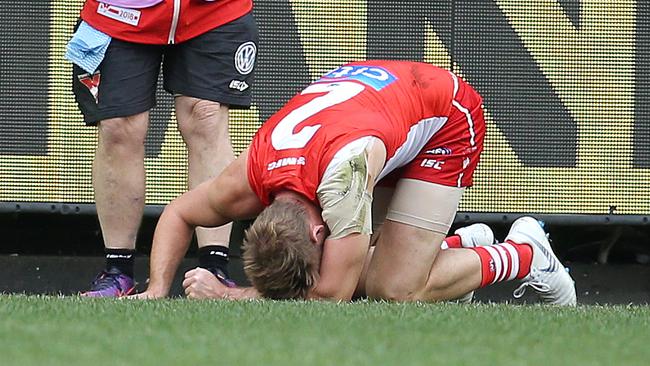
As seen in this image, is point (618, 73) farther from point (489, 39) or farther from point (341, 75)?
point (341, 75)

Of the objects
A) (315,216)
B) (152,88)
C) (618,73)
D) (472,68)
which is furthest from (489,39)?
(315,216)

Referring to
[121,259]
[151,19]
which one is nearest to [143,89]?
[151,19]

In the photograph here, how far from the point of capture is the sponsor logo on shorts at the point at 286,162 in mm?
4195

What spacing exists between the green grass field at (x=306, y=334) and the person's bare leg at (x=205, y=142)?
998 mm

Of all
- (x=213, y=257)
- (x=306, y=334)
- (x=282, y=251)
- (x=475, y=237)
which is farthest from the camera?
(x=475, y=237)

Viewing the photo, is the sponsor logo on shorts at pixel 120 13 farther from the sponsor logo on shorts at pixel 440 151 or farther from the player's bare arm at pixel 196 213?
the sponsor logo on shorts at pixel 440 151

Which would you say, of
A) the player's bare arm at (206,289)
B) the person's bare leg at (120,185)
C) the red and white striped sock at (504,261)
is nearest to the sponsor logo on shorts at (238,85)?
the person's bare leg at (120,185)

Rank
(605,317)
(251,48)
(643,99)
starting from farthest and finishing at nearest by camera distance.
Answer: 1. (643,99)
2. (251,48)
3. (605,317)

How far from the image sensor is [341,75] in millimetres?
4793

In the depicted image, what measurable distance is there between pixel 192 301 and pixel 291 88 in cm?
188

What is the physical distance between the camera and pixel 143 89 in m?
5.00

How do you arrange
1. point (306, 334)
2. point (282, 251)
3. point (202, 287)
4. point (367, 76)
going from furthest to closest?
point (367, 76), point (202, 287), point (282, 251), point (306, 334)

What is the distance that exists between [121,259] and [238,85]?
0.80 meters

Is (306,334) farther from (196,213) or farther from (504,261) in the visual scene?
(504,261)
